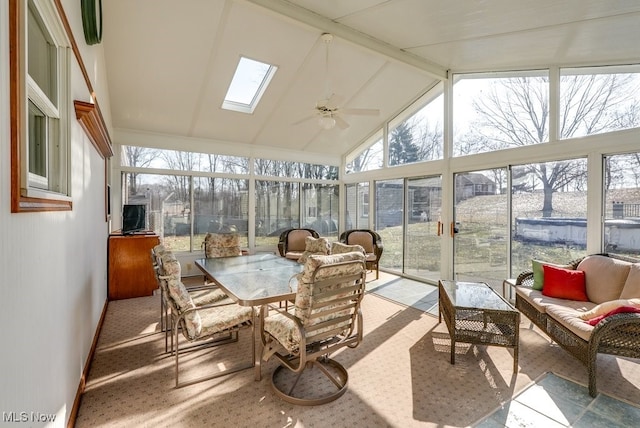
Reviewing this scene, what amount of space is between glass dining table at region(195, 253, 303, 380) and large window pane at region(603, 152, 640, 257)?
356 cm

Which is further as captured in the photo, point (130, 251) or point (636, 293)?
point (130, 251)

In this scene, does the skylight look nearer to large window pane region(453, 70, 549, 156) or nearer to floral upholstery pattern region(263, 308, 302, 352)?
large window pane region(453, 70, 549, 156)

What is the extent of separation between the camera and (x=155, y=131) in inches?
211

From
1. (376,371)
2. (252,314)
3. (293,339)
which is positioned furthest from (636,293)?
(252,314)

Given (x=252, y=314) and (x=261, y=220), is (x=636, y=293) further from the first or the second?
(x=261, y=220)

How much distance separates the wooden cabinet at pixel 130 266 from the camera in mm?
4398

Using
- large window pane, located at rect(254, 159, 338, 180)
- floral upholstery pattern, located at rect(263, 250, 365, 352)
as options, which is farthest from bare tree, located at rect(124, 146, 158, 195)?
floral upholstery pattern, located at rect(263, 250, 365, 352)

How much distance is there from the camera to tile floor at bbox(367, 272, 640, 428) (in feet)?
6.45

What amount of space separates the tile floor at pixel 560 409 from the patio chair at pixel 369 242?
3240 millimetres

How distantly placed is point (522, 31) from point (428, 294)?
11.9 ft

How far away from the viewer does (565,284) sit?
125 inches

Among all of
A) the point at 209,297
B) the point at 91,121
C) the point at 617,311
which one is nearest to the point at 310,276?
the point at 209,297

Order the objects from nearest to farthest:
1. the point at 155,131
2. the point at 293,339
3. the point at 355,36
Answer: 1. the point at 293,339
2. the point at 355,36
3. the point at 155,131

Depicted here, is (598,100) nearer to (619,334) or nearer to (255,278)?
(619,334)
